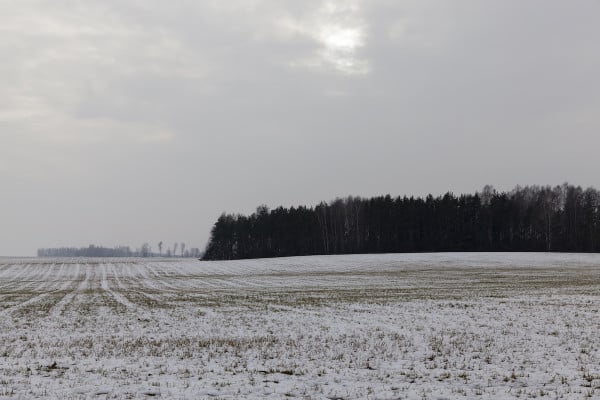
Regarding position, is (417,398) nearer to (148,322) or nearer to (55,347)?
(55,347)

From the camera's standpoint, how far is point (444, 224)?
12619 centimetres

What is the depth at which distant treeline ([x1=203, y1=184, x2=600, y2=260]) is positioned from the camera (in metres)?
117

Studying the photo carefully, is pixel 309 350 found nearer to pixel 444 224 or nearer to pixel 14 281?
pixel 14 281

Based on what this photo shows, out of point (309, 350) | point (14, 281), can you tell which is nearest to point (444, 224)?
point (14, 281)

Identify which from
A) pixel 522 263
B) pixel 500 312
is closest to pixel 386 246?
pixel 522 263

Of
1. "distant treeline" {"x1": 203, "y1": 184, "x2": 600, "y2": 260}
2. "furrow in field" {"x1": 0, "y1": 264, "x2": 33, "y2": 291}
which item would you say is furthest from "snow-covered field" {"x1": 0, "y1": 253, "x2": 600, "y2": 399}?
"distant treeline" {"x1": 203, "y1": 184, "x2": 600, "y2": 260}

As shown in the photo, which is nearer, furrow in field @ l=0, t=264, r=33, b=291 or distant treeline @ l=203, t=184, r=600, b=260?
furrow in field @ l=0, t=264, r=33, b=291

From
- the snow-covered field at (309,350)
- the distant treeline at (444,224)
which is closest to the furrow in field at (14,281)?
the snow-covered field at (309,350)

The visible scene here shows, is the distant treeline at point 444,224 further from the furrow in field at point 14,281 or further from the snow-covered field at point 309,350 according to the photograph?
the snow-covered field at point 309,350

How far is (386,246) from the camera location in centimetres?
12356

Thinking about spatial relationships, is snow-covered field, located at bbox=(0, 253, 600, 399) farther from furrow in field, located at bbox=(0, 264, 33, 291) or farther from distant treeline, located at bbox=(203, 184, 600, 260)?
distant treeline, located at bbox=(203, 184, 600, 260)

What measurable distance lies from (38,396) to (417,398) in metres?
8.57

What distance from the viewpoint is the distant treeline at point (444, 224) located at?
116562 mm

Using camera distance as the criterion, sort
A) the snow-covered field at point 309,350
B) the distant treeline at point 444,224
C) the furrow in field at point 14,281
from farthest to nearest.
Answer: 1. the distant treeline at point 444,224
2. the furrow in field at point 14,281
3. the snow-covered field at point 309,350
